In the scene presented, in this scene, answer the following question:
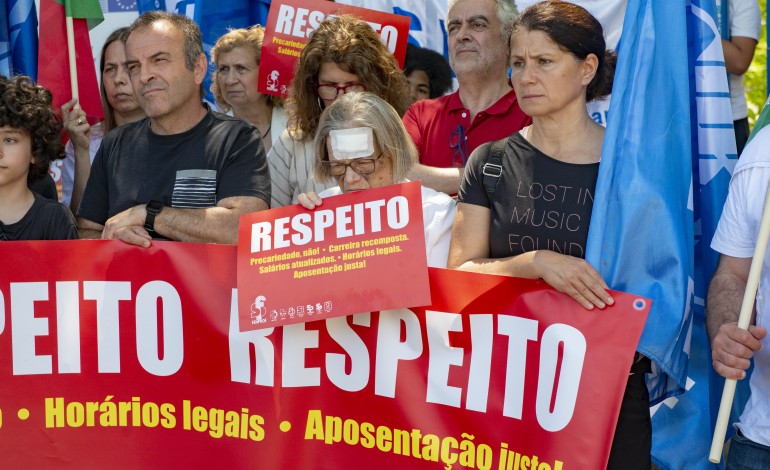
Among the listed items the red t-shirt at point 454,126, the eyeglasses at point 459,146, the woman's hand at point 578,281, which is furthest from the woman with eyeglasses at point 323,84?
the woman's hand at point 578,281

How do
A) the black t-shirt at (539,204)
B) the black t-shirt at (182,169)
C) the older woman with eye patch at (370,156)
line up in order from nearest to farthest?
the black t-shirt at (539,204), the older woman with eye patch at (370,156), the black t-shirt at (182,169)

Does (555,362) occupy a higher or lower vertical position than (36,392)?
higher

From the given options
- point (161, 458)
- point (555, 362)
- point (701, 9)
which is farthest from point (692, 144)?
point (161, 458)

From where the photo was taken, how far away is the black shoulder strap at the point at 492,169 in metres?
3.46

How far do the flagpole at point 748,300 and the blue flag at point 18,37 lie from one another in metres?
4.13

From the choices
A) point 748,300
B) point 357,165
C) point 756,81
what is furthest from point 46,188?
point 756,81

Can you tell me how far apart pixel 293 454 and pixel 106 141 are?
1.64 metres

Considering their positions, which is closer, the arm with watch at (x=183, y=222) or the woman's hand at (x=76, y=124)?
the arm with watch at (x=183, y=222)

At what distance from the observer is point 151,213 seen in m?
4.06

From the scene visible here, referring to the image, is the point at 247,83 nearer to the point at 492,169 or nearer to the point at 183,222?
the point at 183,222

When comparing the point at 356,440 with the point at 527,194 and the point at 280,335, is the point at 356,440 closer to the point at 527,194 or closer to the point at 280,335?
the point at 280,335

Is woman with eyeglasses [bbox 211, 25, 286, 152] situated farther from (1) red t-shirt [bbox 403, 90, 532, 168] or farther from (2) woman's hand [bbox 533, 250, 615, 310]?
(2) woman's hand [bbox 533, 250, 615, 310]

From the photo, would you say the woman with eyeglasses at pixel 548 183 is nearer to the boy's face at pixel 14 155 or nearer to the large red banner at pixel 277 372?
the large red banner at pixel 277 372

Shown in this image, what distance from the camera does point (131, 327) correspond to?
3863 millimetres
